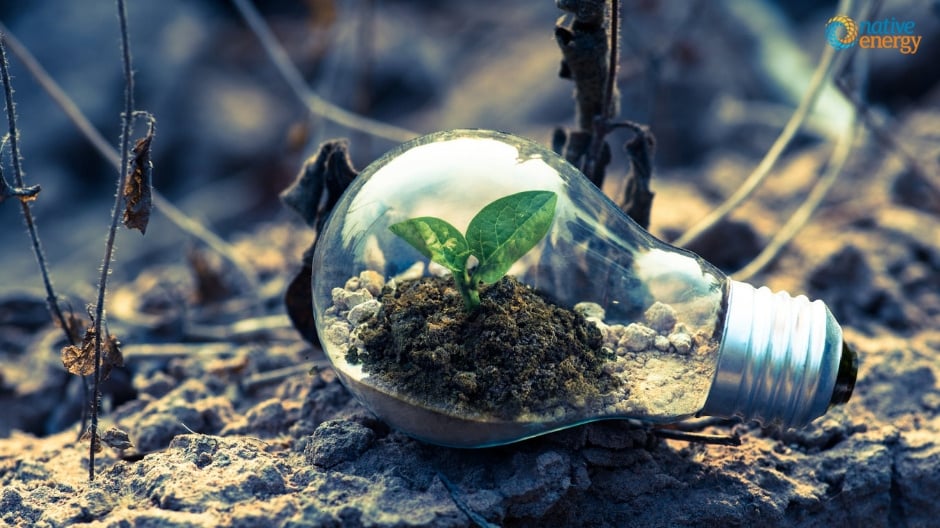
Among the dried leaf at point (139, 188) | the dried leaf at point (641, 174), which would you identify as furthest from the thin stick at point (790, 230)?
the dried leaf at point (139, 188)

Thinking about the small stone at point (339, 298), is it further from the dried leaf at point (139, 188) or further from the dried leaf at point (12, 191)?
the dried leaf at point (12, 191)

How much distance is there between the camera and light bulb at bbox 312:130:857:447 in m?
1.72

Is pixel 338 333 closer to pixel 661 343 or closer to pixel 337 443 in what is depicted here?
pixel 337 443

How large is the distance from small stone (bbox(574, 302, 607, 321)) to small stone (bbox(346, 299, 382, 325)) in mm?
402

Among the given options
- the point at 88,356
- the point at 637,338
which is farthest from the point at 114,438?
the point at 637,338

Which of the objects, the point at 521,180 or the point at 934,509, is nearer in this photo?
the point at 521,180

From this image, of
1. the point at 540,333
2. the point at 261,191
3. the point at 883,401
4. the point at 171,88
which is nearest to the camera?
the point at 540,333

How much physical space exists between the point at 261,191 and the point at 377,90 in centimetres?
114

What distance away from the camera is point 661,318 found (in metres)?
1.86

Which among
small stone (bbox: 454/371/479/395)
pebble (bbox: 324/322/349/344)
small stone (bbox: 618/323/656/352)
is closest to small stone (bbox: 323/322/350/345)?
pebble (bbox: 324/322/349/344)

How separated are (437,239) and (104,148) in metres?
1.40

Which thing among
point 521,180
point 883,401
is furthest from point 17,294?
point 883,401

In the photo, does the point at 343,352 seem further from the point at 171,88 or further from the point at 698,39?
the point at 171,88

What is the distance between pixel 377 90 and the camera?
18.9ft
